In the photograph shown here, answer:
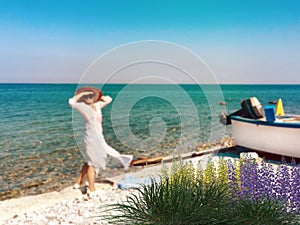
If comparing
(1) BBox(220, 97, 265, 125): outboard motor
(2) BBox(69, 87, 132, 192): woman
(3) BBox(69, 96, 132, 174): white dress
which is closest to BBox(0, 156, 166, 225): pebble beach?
(2) BBox(69, 87, 132, 192): woman

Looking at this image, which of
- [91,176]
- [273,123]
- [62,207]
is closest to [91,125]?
[91,176]

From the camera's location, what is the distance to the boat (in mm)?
7984

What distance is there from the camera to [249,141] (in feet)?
29.8

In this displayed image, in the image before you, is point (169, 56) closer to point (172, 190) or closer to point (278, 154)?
point (172, 190)

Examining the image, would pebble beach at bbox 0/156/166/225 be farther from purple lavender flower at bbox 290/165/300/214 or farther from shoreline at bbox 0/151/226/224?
purple lavender flower at bbox 290/165/300/214

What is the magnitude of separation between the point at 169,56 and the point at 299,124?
373cm

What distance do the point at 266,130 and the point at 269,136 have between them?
6.4 inches

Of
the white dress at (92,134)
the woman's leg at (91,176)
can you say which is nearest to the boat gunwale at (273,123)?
the white dress at (92,134)

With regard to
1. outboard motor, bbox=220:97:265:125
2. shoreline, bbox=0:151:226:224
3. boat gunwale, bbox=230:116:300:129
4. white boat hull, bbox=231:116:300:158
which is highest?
outboard motor, bbox=220:97:265:125

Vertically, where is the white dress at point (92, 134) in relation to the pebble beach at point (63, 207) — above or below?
above

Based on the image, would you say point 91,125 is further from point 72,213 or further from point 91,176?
point 72,213

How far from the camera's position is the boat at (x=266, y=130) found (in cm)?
798

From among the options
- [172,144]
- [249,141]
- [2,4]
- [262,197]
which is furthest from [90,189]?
[2,4]

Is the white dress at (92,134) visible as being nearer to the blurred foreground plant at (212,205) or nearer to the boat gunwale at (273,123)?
the blurred foreground plant at (212,205)
